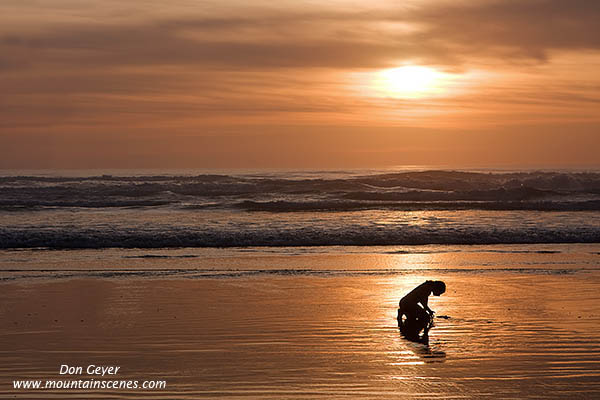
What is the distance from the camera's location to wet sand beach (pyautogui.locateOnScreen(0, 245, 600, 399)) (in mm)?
6910

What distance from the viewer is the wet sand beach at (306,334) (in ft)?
22.7

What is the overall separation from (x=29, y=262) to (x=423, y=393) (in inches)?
504

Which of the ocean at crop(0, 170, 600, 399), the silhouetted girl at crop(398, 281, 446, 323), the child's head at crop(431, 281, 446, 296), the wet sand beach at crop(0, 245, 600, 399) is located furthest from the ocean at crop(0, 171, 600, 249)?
the child's head at crop(431, 281, 446, 296)

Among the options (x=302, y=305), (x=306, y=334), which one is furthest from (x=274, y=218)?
(x=306, y=334)

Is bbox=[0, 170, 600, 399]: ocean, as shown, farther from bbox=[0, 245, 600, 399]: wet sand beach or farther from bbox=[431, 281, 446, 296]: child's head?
bbox=[431, 281, 446, 296]: child's head

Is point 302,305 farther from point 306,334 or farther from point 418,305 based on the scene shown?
point 418,305

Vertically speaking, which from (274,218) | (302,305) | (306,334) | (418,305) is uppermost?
(274,218)

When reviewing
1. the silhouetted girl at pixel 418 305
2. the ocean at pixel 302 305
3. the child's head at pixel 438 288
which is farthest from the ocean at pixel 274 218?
the child's head at pixel 438 288

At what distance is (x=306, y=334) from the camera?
355 inches

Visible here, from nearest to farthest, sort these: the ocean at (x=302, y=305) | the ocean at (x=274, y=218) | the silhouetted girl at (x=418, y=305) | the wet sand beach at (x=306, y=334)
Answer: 1. the wet sand beach at (x=306, y=334)
2. the ocean at (x=302, y=305)
3. the silhouetted girl at (x=418, y=305)
4. the ocean at (x=274, y=218)

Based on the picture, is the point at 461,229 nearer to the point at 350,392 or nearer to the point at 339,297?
the point at 339,297

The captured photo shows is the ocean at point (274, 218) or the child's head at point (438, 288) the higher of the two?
the ocean at point (274, 218)

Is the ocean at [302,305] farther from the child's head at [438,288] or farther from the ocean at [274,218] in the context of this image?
the child's head at [438,288]

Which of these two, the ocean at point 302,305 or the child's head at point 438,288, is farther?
the child's head at point 438,288
